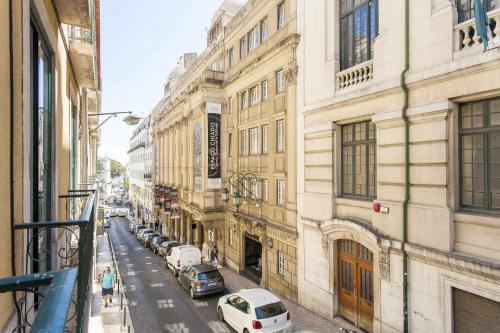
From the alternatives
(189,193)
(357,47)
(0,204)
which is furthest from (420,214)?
(189,193)

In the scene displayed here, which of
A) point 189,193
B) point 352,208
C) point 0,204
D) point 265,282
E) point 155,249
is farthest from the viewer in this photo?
point 155,249

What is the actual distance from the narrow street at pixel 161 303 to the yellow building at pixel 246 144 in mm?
4226

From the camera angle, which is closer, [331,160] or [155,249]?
[331,160]

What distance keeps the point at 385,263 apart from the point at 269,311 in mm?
4586

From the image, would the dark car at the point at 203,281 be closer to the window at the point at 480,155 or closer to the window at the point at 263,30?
the window at the point at 480,155

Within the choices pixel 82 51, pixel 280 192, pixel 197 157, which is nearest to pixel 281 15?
pixel 280 192

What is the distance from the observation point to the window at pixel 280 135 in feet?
58.2

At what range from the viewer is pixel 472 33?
8742mm

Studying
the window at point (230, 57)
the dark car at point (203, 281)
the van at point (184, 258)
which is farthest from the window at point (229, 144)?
the dark car at point (203, 281)

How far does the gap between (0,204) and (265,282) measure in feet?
57.6

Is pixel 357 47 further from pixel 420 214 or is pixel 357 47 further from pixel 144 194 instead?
pixel 144 194

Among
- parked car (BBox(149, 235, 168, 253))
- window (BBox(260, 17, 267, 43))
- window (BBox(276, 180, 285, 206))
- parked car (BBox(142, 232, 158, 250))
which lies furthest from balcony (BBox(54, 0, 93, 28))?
parked car (BBox(142, 232, 158, 250))

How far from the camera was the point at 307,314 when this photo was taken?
14.6 meters

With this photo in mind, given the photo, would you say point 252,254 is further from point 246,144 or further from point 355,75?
point 355,75
